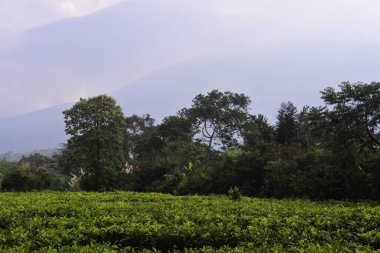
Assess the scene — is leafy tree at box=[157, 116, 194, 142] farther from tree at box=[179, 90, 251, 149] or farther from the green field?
the green field

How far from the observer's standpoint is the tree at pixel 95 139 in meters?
23.7

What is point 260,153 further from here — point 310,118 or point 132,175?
point 132,175

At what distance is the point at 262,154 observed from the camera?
60.9ft

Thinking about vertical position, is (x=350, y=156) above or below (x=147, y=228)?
above

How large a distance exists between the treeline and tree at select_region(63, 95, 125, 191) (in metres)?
0.06

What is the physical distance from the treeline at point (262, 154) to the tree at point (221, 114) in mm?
1287

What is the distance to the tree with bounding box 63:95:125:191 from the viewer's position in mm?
23695

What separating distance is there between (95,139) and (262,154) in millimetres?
10307

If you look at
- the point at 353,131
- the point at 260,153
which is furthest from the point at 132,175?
the point at 353,131

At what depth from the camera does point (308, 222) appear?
643cm

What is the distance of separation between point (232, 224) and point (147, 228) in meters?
1.31

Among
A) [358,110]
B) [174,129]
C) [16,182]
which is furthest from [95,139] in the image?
[358,110]

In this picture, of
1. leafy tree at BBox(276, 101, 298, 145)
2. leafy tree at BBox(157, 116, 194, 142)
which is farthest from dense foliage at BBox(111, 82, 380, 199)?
leafy tree at BBox(157, 116, 194, 142)

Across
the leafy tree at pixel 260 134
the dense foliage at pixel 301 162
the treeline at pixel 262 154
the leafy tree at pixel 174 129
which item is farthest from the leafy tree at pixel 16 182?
the leafy tree at pixel 260 134
